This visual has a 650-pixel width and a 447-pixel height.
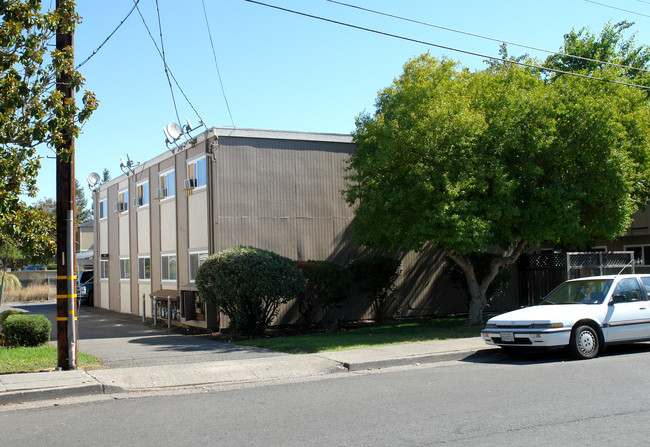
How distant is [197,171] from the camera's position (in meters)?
19.7

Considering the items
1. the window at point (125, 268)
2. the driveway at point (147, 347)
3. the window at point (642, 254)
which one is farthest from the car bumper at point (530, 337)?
the window at point (125, 268)

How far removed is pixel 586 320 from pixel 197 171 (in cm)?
1258

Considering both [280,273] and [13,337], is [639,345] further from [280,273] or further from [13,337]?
[13,337]

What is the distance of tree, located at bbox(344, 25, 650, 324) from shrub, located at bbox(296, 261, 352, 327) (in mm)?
1617

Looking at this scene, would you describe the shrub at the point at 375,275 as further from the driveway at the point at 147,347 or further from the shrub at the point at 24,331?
the shrub at the point at 24,331

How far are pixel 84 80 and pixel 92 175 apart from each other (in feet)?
70.1

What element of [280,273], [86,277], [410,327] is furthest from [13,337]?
[86,277]

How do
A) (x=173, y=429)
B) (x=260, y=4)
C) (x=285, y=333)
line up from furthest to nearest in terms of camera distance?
(x=285, y=333)
(x=260, y=4)
(x=173, y=429)

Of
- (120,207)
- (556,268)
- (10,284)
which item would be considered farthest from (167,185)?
(10,284)

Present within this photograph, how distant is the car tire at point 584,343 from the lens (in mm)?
11375

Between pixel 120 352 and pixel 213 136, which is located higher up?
pixel 213 136

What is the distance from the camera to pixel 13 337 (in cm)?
1452

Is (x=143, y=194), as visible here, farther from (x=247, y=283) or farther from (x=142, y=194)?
(x=247, y=283)

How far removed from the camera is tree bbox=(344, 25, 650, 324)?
1527 cm
